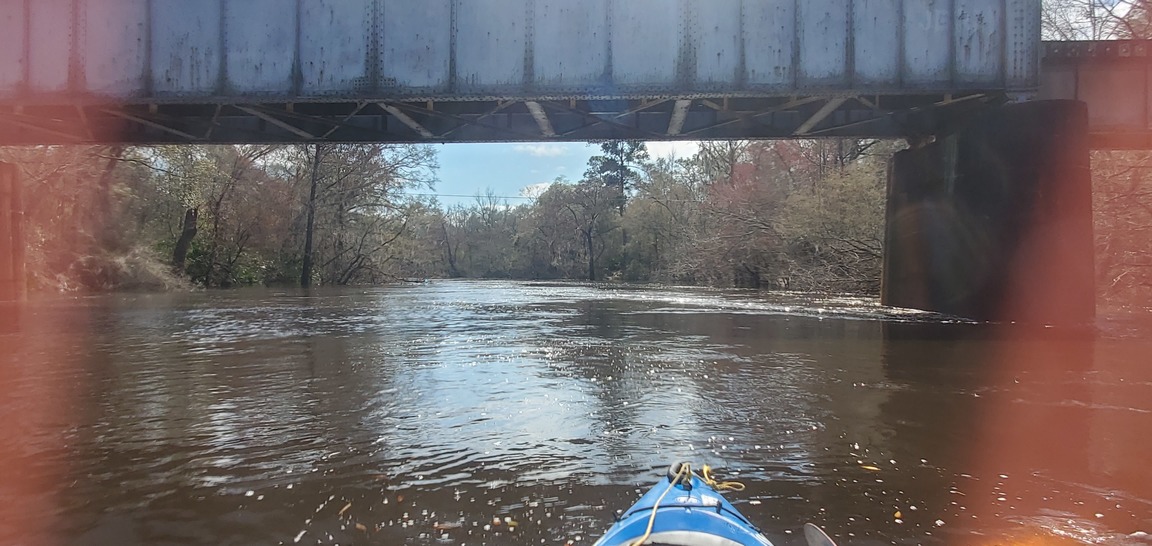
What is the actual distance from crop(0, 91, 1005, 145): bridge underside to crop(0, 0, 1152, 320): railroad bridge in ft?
1.07

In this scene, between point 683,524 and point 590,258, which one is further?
point 590,258

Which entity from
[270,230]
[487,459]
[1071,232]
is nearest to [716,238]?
[1071,232]

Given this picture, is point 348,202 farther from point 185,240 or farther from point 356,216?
point 185,240

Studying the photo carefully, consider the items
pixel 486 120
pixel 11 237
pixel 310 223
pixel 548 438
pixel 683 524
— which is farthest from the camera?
pixel 310 223

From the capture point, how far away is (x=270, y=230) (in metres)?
40.6

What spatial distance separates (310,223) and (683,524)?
43.0 meters

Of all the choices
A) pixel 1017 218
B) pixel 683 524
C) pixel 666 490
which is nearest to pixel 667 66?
pixel 1017 218

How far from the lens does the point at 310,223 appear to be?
1639 inches

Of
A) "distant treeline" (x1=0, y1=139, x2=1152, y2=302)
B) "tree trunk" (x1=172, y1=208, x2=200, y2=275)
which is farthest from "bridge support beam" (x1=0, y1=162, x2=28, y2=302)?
"tree trunk" (x1=172, y1=208, x2=200, y2=275)

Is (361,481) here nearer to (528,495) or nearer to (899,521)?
(528,495)

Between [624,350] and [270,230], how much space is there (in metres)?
36.3

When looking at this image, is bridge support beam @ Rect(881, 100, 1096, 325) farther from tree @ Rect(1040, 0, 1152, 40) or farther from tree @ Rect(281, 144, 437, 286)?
tree @ Rect(281, 144, 437, 286)

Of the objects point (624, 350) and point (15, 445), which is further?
point (624, 350)

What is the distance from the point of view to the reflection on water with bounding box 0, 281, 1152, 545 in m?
3.66
